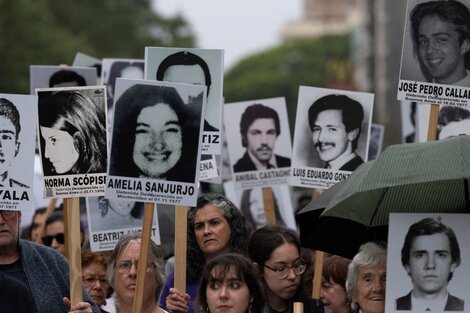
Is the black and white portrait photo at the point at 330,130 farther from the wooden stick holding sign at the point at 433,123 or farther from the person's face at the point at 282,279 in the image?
the person's face at the point at 282,279

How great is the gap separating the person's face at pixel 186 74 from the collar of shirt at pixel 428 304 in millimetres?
2490

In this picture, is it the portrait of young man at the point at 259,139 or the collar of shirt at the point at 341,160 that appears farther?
the portrait of young man at the point at 259,139

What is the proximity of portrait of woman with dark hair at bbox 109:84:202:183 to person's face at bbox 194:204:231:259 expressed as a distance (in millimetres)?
1217

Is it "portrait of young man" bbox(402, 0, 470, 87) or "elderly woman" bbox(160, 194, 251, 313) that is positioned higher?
"portrait of young man" bbox(402, 0, 470, 87)

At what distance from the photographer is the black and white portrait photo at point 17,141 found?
312 inches

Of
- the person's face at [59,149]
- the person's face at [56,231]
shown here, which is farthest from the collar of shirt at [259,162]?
the person's face at [59,149]

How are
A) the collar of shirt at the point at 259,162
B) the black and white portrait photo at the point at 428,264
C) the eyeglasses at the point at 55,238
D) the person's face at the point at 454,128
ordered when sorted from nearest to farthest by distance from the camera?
the black and white portrait photo at the point at 428,264, the person's face at the point at 454,128, the eyeglasses at the point at 55,238, the collar of shirt at the point at 259,162

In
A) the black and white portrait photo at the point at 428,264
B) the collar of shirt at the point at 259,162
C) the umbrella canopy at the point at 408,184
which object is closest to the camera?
the umbrella canopy at the point at 408,184

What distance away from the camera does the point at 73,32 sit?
61125mm

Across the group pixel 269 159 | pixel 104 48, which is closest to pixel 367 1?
pixel 104 48

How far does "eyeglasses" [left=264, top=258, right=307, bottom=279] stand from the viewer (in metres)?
8.17

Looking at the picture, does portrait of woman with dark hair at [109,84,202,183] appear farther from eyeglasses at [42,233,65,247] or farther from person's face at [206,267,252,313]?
eyeglasses at [42,233,65,247]

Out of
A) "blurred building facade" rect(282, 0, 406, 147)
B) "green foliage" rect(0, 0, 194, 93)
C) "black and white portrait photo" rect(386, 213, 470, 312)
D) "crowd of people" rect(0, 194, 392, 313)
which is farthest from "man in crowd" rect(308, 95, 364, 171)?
"blurred building facade" rect(282, 0, 406, 147)

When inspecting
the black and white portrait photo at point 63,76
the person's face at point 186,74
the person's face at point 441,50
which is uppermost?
the person's face at point 441,50
